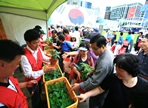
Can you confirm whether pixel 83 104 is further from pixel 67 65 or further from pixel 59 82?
pixel 59 82

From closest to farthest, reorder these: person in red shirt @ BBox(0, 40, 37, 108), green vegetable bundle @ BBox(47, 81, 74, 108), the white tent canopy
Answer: person in red shirt @ BBox(0, 40, 37, 108) → green vegetable bundle @ BBox(47, 81, 74, 108) → the white tent canopy

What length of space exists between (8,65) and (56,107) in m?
0.81

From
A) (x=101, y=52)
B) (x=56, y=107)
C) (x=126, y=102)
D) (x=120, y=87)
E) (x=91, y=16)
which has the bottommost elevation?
(x=56, y=107)

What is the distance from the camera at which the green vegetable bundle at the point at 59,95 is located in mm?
1311

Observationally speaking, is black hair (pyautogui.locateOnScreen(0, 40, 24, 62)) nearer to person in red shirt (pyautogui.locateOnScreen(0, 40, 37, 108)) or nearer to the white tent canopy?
person in red shirt (pyautogui.locateOnScreen(0, 40, 37, 108))

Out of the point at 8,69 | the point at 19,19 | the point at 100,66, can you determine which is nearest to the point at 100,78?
the point at 100,66

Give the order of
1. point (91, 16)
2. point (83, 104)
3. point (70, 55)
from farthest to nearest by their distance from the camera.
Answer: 1. point (91, 16)
2. point (70, 55)
3. point (83, 104)

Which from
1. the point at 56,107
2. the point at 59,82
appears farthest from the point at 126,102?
the point at 59,82

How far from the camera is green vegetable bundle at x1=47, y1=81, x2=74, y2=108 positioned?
1311 millimetres

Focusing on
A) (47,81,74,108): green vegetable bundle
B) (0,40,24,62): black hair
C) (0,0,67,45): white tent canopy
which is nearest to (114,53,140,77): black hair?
(47,81,74,108): green vegetable bundle

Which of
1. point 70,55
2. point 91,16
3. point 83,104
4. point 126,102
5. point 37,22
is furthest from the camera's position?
point 91,16

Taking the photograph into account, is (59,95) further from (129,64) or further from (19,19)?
(19,19)

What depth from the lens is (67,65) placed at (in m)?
2.63

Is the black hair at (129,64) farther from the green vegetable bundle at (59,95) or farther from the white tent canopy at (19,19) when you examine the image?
the white tent canopy at (19,19)
